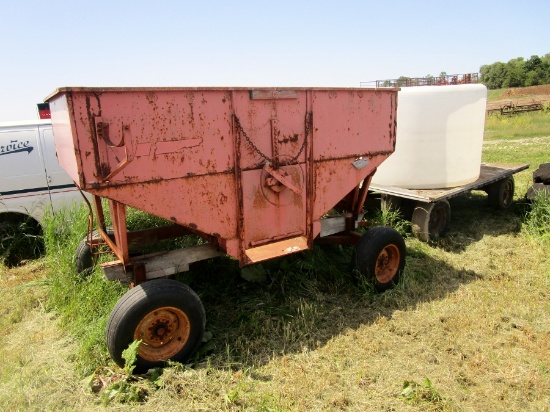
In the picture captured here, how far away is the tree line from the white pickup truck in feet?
194

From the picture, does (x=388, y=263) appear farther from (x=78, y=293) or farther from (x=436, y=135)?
(x=78, y=293)

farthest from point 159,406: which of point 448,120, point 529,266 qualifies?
point 448,120

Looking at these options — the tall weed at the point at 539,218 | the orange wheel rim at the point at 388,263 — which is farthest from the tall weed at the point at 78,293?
the tall weed at the point at 539,218

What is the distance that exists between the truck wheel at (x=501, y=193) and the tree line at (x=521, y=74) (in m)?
53.5

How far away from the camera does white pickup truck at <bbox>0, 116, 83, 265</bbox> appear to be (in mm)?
5469

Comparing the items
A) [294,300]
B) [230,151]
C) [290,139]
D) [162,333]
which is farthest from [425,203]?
[162,333]

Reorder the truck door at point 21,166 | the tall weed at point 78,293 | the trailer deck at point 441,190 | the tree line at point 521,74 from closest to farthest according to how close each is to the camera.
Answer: the tall weed at point 78,293 → the truck door at point 21,166 → the trailer deck at point 441,190 → the tree line at point 521,74

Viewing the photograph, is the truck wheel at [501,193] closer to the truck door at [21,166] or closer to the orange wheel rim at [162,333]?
the orange wheel rim at [162,333]

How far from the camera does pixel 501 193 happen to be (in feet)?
24.1

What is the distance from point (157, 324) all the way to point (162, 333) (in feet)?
0.28

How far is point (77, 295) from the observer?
4.06m

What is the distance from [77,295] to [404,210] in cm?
462

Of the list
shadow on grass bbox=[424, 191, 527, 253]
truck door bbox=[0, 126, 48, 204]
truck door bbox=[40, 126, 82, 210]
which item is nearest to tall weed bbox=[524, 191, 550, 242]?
shadow on grass bbox=[424, 191, 527, 253]

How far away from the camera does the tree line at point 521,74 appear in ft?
170
